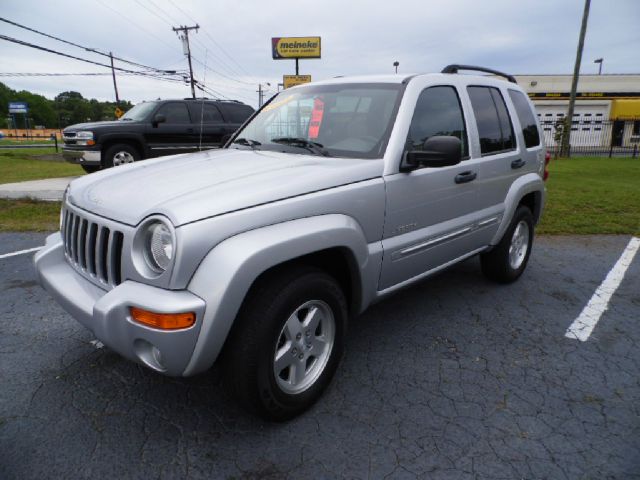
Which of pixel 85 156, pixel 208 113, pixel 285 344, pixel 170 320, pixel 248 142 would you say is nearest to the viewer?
pixel 170 320

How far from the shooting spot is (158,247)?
1.94 metres

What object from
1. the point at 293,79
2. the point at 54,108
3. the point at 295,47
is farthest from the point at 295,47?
the point at 54,108

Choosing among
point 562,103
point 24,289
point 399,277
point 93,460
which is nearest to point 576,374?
point 399,277

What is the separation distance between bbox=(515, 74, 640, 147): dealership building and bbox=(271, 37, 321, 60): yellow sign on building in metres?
17.4

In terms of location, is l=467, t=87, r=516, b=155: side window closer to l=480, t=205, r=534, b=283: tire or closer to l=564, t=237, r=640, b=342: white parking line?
l=480, t=205, r=534, b=283: tire

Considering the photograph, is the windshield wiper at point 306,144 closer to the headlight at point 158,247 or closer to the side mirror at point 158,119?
the headlight at point 158,247

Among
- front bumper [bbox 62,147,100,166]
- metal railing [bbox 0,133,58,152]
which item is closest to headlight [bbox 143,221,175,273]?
front bumper [bbox 62,147,100,166]

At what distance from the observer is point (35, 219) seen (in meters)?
6.75

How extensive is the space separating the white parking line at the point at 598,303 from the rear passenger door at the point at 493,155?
938mm

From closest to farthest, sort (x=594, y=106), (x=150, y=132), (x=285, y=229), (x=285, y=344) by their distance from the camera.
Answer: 1. (x=285, y=229)
2. (x=285, y=344)
3. (x=150, y=132)
4. (x=594, y=106)

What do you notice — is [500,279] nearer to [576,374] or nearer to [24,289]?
[576,374]

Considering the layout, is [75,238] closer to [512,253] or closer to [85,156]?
[512,253]

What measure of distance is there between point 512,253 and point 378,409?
2553 millimetres

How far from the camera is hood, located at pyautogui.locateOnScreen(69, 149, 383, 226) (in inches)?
78.4
